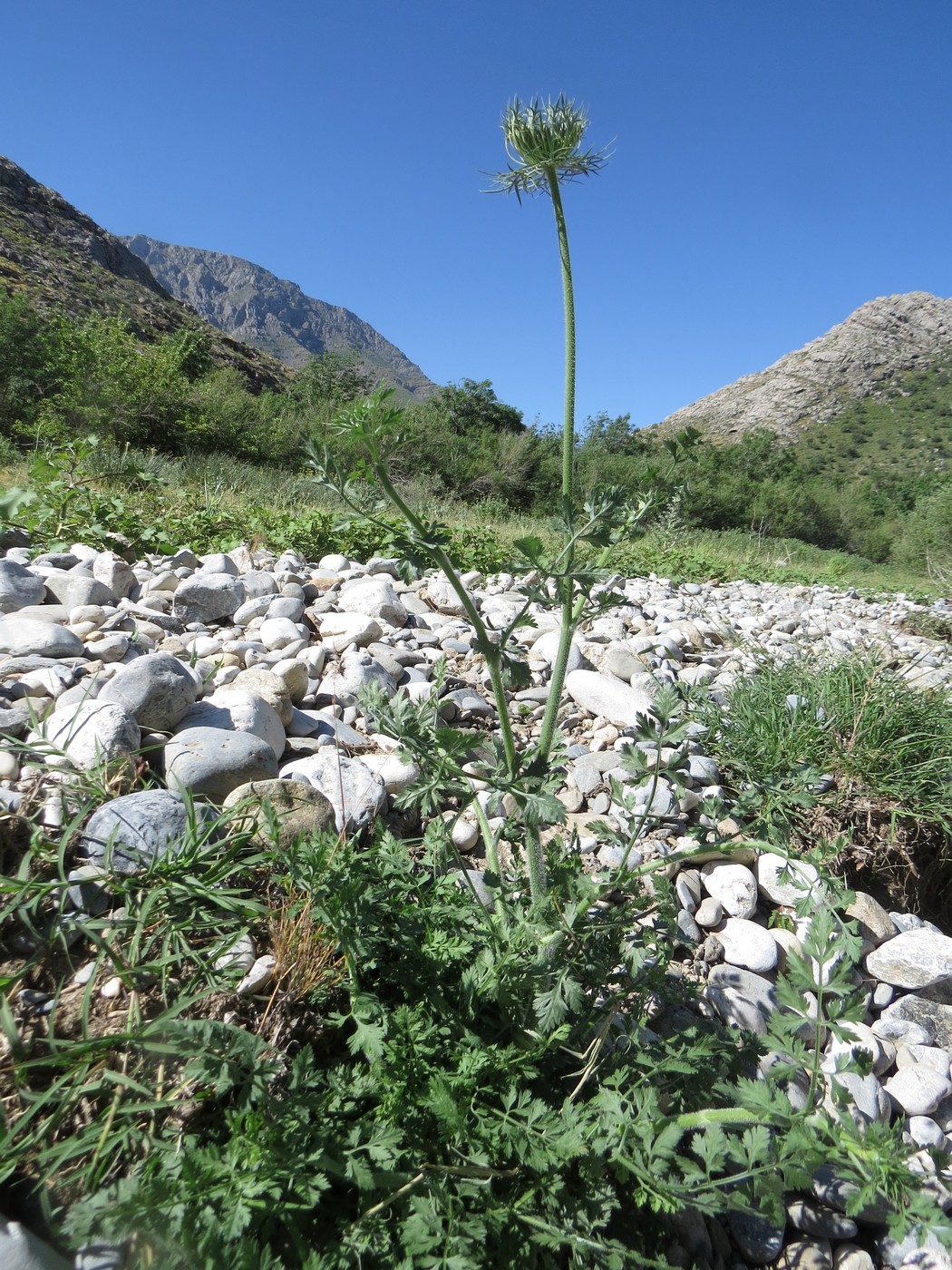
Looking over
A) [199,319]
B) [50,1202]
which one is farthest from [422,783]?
[199,319]

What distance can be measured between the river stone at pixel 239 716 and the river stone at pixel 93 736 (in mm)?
262

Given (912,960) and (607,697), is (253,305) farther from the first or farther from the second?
(912,960)

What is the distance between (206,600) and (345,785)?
185cm

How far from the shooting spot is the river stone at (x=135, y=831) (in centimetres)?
145

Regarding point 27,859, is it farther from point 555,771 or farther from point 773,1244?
point 773,1244

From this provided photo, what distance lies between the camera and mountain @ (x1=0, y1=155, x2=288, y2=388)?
30.7 metres

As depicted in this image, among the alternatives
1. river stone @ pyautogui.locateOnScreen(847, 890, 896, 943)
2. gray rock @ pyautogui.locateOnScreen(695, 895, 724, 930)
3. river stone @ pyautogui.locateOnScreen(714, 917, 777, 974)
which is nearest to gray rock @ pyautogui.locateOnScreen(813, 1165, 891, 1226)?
river stone @ pyautogui.locateOnScreen(714, 917, 777, 974)

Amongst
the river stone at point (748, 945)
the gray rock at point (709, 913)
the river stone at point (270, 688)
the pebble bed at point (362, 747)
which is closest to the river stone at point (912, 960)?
the pebble bed at point (362, 747)

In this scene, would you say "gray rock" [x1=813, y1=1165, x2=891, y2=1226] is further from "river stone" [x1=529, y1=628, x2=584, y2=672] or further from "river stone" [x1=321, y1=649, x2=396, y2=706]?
"river stone" [x1=529, y1=628, x2=584, y2=672]

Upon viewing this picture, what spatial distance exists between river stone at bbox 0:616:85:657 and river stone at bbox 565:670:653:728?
2.23 metres

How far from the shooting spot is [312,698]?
2.79m

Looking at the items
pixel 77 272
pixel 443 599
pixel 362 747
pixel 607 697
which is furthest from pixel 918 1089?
pixel 77 272

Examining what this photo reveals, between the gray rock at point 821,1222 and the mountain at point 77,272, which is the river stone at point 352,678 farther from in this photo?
the mountain at point 77,272

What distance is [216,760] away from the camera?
1909mm
